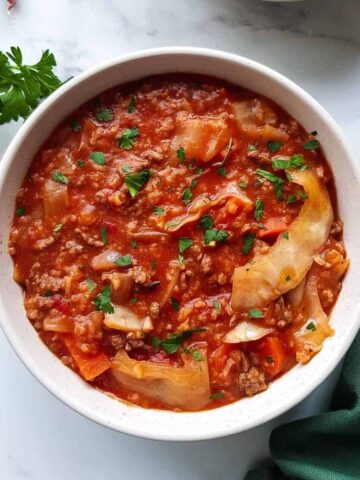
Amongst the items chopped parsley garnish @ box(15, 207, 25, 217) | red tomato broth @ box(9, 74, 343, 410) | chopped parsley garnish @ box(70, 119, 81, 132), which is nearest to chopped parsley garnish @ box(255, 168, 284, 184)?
red tomato broth @ box(9, 74, 343, 410)

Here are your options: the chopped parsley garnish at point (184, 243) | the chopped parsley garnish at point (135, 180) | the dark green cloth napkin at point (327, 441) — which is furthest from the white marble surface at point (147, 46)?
the chopped parsley garnish at point (184, 243)

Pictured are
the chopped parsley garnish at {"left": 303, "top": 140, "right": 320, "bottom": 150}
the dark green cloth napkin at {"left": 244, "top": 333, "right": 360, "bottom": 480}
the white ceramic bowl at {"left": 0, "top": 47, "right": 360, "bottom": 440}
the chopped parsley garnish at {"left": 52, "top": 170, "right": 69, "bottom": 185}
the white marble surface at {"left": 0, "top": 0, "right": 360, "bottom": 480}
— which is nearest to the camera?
the white ceramic bowl at {"left": 0, "top": 47, "right": 360, "bottom": 440}

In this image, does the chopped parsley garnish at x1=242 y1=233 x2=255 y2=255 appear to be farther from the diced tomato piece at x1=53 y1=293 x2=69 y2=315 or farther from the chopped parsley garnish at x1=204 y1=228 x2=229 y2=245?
the diced tomato piece at x1=53 y1=293 x2=69 y2=315

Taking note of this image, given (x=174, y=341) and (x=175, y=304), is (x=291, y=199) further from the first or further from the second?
(x=174, y=341)

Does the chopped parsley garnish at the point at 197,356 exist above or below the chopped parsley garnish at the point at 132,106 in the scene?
below

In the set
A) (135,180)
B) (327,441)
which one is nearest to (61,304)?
(135,180)

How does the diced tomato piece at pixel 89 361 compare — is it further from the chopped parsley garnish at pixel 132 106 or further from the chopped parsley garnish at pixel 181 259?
the chopped parsley garnish at pixel 132 106
